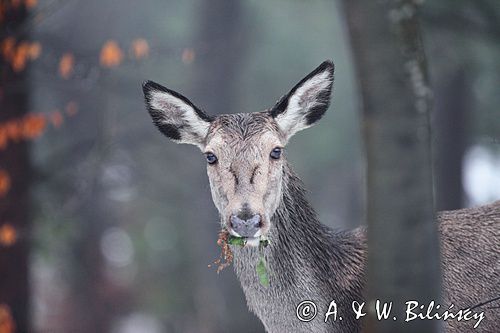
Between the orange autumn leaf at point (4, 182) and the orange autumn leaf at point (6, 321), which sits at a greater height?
the orange autumn leaf at point (4, 182)

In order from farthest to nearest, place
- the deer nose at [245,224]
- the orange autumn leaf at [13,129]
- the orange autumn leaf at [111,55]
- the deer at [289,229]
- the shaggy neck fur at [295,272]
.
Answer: the orange autumn leaf at [13,129] → the orange autumn leaf at [111,55] → the shaggy neck fur at [295,272] → the deer at [289,229] → the deer nose at [245,224]

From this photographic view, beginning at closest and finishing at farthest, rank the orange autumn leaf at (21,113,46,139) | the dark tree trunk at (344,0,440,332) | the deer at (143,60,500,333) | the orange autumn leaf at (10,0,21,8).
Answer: the dark tree trunk at (344,0,440,332) → the deer at (143,60,500,333) → the orange autumn leaf at (21,113,46,139) → the orange autumn leaf at (10,0,21,8)

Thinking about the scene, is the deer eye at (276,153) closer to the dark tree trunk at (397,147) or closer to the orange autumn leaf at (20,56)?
the dark tree trunk at (397,147)

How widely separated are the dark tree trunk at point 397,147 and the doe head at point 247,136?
2.33 ft

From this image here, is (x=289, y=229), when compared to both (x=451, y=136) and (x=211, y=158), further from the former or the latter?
(x=451, y=136)

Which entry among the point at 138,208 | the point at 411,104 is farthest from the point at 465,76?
the point at 138,208

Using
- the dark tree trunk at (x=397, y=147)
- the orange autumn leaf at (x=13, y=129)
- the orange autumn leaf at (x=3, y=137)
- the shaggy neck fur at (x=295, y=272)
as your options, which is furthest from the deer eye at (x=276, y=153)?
the orange autumn leaf at (x=3, y=137)


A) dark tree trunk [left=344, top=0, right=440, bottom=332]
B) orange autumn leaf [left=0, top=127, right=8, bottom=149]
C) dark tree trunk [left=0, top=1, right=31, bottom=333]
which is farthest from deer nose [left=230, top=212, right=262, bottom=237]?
dark tree trunk [left=0, top=1, right=31, bottom=333]

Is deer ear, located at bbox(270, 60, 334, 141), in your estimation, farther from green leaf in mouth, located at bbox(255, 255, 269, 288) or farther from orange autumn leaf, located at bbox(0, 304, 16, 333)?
orange autumn leaf, located at bbox(0, 304, 16, 333)

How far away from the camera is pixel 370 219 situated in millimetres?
4125

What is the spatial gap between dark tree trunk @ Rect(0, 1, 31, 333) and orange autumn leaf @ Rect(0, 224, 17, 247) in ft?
0.04

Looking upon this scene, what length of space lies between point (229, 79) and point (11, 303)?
5.09 meters

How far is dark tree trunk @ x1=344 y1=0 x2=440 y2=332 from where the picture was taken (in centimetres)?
401

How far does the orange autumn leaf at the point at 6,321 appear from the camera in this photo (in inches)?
382
